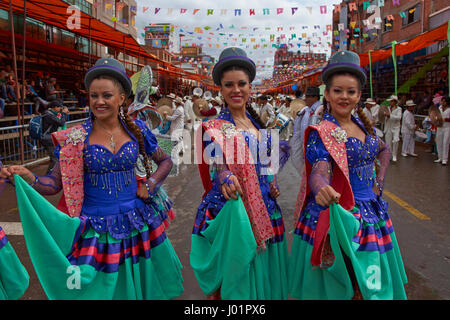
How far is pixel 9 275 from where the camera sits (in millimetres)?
2258

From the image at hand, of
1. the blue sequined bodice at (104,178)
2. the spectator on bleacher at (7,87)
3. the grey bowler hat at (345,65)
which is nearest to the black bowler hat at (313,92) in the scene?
the grey bowler hat at (345,65)

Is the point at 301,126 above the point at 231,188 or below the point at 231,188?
above

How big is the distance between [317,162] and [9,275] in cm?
213

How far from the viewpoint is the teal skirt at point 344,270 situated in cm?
213

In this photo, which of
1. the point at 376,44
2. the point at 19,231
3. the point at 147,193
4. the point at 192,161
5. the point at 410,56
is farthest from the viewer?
the point at 376,44

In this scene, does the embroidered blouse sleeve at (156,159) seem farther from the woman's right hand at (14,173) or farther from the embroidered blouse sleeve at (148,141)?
the woman's right hand at (14,173)

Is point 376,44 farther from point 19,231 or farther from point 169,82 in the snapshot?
point 19,231

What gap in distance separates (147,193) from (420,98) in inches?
680

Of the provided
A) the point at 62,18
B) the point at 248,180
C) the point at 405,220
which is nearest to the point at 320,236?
the point at 248,180

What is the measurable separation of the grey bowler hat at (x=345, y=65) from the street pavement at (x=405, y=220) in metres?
2.07

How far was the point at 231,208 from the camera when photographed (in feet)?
7.59

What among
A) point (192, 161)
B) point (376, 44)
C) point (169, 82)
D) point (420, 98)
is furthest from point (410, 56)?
point (169, 82)

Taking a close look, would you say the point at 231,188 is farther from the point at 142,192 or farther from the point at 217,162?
the point at 142,192

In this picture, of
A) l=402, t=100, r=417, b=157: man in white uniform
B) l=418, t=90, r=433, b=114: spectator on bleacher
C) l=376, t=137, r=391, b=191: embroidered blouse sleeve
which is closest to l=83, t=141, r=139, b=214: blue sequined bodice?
l=376, t=137, r=391, b=191: embroidered blouse sleeve
